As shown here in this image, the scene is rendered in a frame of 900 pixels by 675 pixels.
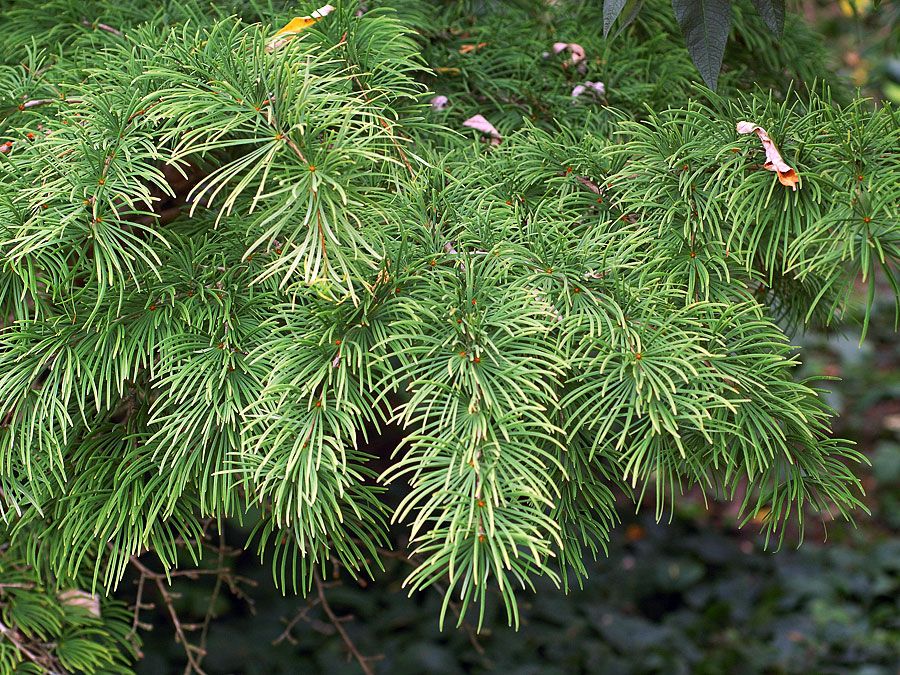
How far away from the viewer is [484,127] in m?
0.76

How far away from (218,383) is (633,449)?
28 cm

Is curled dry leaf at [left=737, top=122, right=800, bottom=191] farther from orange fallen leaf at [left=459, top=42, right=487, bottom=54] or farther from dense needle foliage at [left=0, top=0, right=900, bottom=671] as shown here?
orange fallen leaf at [left=459, top=42, right=487, bottom=54]

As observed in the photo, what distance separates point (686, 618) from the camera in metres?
1.90

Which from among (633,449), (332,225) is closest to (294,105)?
(332,225)

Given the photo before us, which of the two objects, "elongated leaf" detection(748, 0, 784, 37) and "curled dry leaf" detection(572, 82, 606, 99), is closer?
"elongated leaf" detection(748, 0, 784, 37)

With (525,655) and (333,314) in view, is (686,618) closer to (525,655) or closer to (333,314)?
(525,655)

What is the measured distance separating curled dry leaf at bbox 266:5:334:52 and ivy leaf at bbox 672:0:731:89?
28cm

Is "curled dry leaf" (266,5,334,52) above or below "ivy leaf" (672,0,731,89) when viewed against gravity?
below

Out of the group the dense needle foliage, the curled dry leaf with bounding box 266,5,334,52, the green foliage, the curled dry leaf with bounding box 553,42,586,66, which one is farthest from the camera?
the curled dry leaf with bounding box 553,42,586,66

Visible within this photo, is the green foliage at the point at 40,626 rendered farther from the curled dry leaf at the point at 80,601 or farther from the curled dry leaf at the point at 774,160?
the curled dry leaf at the point at 774,160

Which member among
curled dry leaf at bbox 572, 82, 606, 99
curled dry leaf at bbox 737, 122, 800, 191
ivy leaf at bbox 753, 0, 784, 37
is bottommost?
curled dry leaf at bbox 572, 82, 606, 99

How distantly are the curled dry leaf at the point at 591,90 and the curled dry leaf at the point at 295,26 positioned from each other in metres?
0.26

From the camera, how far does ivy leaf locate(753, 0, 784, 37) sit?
674mm

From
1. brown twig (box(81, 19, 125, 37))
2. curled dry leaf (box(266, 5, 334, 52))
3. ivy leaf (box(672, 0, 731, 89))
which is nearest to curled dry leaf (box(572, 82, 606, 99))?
ivy leaf (box(672, 0, 731, 89))
